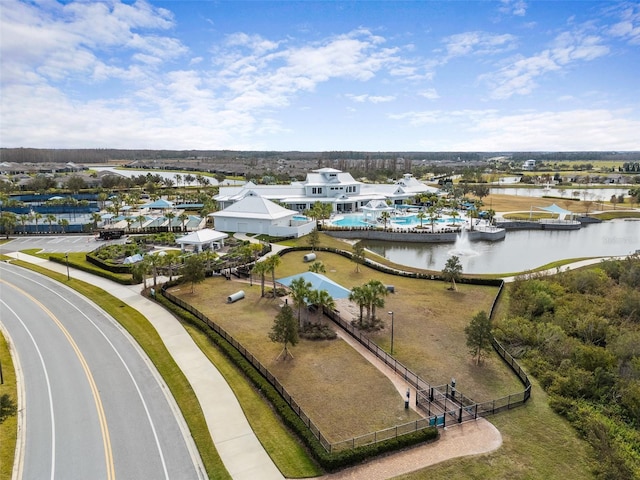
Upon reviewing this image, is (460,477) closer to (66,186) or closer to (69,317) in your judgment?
(69,317)

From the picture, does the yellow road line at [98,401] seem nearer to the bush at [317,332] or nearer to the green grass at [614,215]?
the bush at [317,332]

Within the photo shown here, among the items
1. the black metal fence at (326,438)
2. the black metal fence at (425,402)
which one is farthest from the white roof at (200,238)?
the black metal fence at (326,438)

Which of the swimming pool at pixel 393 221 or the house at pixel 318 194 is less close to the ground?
the house at pixel 318 194

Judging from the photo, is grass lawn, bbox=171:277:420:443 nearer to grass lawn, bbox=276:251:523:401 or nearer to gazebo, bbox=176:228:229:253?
grass lawn, bbox=276:251:523:401

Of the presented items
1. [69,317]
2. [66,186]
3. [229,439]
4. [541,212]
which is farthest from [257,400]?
[66,186]

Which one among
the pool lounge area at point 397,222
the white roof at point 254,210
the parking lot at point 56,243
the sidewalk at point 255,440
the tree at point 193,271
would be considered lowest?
the sidewalk at point 255,440

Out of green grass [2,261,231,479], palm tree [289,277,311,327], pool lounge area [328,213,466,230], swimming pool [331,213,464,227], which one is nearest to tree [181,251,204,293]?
green grass [2,261,231,479]
